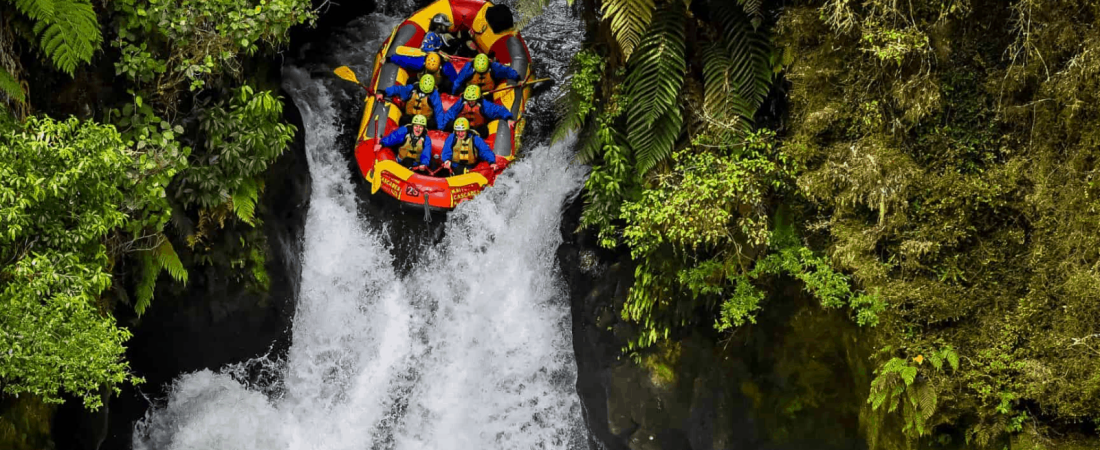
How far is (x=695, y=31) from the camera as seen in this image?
7527 millimetres

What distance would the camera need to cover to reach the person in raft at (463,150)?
9.59 m

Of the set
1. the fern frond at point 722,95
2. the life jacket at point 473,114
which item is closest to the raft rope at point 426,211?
the life jacket at point 473,114

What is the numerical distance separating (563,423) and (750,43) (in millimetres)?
4400

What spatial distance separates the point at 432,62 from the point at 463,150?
4.53 feet

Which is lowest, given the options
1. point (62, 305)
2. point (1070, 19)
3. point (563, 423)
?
point (563, 423)

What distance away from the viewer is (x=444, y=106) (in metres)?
10.3

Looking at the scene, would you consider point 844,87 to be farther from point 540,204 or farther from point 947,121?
point 540,204

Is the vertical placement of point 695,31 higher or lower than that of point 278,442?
higher

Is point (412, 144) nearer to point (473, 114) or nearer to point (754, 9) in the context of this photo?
point (473, 114)

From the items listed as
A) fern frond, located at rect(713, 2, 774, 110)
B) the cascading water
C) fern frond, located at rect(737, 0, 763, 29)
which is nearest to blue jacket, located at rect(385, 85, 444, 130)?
the cascading water

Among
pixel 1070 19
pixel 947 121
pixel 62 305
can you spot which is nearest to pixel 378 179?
pixel 62 305

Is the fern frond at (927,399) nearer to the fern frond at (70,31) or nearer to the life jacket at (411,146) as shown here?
the life jacket at (411,146)

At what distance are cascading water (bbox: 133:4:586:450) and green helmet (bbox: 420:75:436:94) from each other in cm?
139

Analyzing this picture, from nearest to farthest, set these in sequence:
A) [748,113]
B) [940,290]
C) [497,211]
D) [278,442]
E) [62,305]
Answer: [62,305], [940,290], [748,113], [278,442], [497,211]
